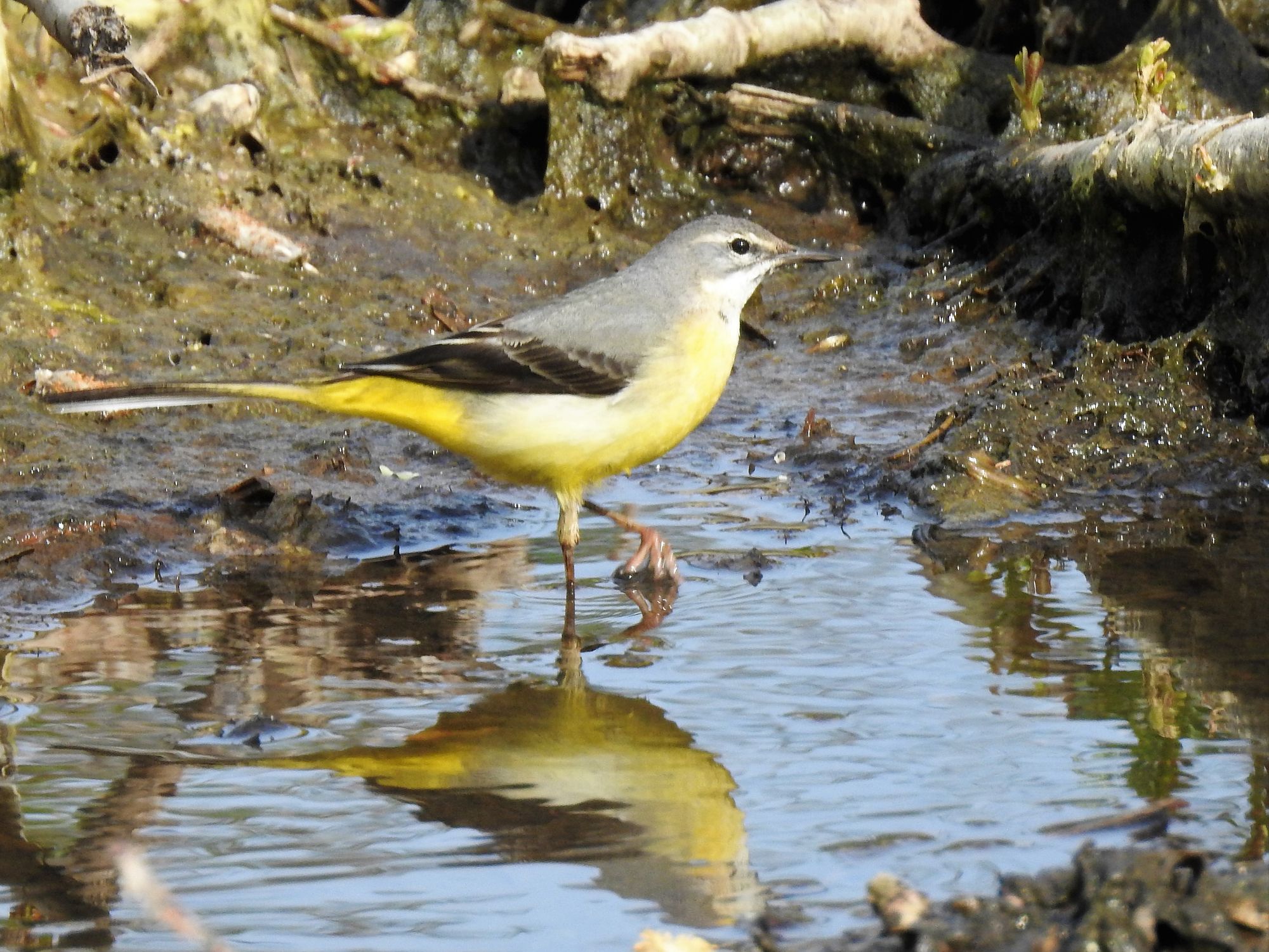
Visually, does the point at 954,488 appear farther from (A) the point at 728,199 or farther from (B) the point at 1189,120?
(A) the point at 728,199

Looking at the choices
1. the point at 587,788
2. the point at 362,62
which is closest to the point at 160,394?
the point at 587,788

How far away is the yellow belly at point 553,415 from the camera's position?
6.16m

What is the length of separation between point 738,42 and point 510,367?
508 cm

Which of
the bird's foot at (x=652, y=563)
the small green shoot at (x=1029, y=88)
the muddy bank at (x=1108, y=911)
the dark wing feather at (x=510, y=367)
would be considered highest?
the small green shoot at (x=1029, y=88)

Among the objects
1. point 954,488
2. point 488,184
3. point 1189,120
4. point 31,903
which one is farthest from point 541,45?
point 31,903

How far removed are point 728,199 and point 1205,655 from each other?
21.3ft

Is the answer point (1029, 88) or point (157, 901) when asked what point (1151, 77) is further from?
point (157, 901)

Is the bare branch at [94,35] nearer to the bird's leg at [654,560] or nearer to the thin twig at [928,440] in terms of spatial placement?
the bird's leg at [654,560]

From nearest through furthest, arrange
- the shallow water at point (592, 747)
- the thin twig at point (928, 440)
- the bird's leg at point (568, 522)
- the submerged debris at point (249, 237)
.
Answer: the shallow water at point (592, 747) → the bird's leg at point (568, 522) → the thin twig at point (928, 440) → the submerged debris at point (249, 237)

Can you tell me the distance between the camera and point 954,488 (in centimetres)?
690

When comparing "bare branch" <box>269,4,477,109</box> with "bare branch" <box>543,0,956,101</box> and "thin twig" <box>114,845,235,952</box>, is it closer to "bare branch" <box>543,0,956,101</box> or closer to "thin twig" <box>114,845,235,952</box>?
"bare branch" <box>543,0,956,101</box>

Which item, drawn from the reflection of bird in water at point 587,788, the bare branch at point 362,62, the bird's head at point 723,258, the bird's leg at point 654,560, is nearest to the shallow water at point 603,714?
the reflection of bird in water at point 587,788

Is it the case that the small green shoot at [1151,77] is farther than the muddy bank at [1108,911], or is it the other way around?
the small green shoot at [1151,77]

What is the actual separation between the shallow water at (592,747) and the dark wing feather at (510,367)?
2.43 feet
